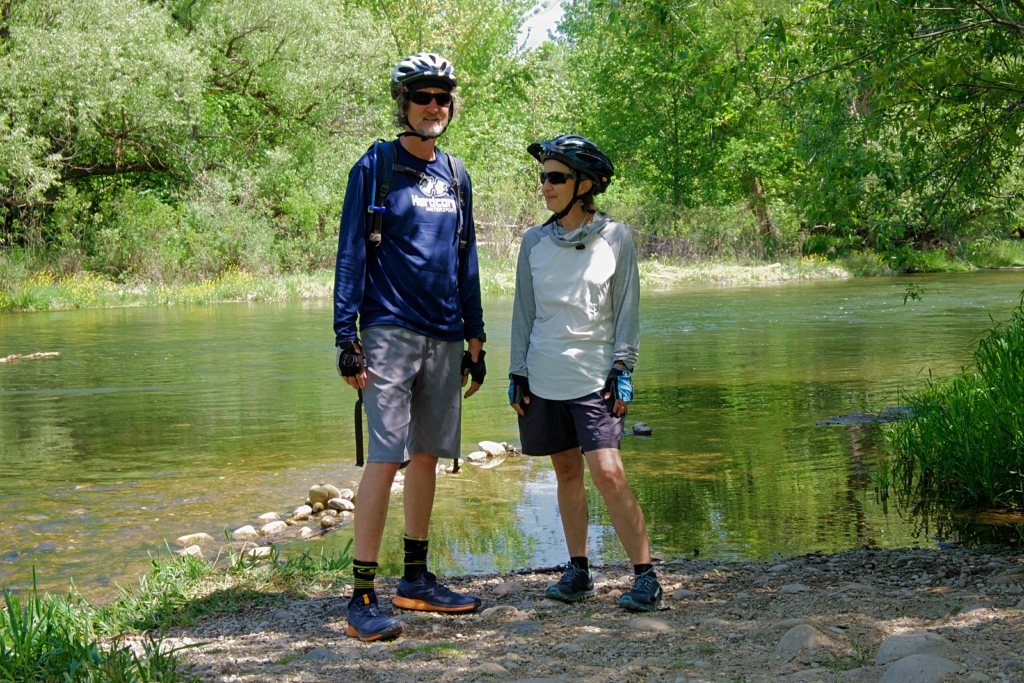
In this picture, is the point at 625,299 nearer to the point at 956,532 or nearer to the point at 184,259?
the point at 956,532

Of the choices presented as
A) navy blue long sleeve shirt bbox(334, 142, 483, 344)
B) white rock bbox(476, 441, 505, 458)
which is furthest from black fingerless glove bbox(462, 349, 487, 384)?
white rock bbox(476, 441, 505, 458)

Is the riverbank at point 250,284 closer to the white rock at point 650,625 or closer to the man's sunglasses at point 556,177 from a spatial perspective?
the man's sunglasses at point 556,177

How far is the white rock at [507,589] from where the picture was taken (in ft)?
15.4

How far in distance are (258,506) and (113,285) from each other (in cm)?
2478

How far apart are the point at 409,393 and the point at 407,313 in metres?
0.33

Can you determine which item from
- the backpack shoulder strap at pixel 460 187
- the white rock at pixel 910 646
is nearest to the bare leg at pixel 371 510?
the backpack shoulder strap at pixel 460 187

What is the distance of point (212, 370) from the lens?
14.6 metres

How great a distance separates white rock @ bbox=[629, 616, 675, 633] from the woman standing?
29 cm

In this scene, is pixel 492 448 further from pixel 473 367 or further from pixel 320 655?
pixel 320 655

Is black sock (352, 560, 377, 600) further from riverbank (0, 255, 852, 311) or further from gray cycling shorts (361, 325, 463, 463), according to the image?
riverbank (0, 255, 852, 311)

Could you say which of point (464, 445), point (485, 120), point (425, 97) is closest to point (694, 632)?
point (425, 97)

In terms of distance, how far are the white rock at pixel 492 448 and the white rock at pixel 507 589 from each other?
348 centimetres

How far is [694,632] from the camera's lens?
12.6 feet

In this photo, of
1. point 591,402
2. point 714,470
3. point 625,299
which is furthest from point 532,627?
point 714,470
